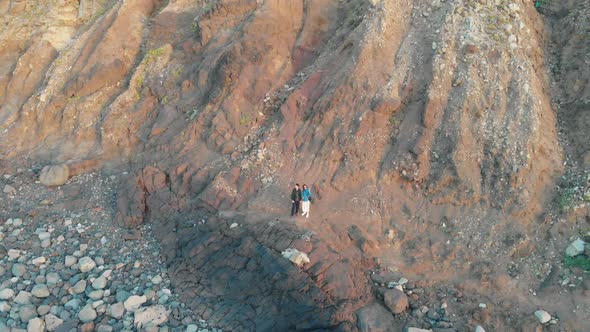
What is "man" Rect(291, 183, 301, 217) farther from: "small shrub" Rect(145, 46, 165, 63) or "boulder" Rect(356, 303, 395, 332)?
"small shrub" Rect(145, 46, 165, 63)

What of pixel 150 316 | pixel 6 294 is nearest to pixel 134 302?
pixel 150 316

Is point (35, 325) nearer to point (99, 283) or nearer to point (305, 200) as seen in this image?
point (99, 283)

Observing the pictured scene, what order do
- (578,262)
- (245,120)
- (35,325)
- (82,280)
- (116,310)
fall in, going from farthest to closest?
1. (245,120)
2. (82,280)
3. (116,310)
4. (35,325)
5. (578,262)

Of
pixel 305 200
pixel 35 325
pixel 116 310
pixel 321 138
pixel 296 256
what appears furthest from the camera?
pixel 321 138

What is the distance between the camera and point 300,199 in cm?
1175

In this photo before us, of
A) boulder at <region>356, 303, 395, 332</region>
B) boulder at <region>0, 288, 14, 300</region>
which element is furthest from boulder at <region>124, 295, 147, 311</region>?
boulder at <region>356, 303, 395, 332</region>

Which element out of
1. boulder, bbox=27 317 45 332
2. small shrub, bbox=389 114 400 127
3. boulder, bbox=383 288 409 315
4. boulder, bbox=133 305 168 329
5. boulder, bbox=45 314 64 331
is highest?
small shrub, bbox=389 114 400 127

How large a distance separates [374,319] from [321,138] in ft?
14.6

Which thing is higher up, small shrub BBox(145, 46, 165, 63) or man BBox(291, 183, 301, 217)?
small shrub BBox(145, 46, 165, 63)

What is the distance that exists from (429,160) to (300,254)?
141 inches

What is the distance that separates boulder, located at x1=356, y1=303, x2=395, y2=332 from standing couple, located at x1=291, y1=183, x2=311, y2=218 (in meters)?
2.57

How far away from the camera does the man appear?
1167 cm

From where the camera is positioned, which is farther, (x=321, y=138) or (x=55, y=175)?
(x=55, y=175)

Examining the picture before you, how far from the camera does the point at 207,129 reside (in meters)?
13.9
